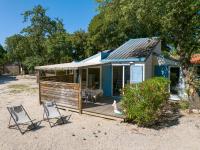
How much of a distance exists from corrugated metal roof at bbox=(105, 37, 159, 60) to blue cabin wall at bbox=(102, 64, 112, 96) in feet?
2.75

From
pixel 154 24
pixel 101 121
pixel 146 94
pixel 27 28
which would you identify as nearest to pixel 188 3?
pixel 154 24

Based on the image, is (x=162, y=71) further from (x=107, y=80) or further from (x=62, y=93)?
(x=62, y=93)

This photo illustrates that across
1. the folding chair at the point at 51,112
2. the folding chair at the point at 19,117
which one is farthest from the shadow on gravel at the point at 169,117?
the folding chair at the point at 19,117

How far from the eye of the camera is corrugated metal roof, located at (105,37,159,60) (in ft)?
50.2

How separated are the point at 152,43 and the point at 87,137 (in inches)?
409

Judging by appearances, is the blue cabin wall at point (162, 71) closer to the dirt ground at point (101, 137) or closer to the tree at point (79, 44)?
the dirt ground at point (101, 137)

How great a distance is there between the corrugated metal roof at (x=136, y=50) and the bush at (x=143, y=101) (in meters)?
5.18

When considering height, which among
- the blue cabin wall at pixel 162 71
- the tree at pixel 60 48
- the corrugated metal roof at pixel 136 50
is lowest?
the blue cabin wall at pixel 162 71

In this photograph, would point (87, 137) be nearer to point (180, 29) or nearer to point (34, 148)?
point (34, 148)

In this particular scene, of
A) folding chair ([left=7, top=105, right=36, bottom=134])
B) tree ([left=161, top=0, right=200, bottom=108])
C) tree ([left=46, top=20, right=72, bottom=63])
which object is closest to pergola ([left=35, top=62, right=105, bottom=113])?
folding chair ([left=7, top=105, right=36, bottom=134])

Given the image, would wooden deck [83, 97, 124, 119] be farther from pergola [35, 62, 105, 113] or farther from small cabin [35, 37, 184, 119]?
pergola [35, 62, 105, 113]

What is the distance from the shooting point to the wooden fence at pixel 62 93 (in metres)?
12.2

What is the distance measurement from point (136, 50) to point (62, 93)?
6542 mm

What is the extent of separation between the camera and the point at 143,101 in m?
9.48
